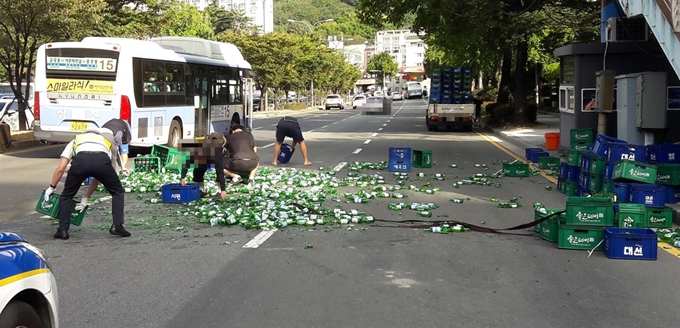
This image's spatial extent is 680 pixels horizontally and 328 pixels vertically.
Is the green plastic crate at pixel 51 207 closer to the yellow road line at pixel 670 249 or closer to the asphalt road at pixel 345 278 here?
the asphalt road at pixel 345 278

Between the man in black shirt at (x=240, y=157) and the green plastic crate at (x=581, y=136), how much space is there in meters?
6.73

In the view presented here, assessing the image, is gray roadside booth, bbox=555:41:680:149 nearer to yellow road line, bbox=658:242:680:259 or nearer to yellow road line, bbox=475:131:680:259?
yellow road line, bbox=475:131:680:259

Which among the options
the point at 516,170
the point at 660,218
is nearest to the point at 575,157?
the point at 660,218

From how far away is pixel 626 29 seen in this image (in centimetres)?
2042

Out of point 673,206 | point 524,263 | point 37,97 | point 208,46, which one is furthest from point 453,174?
point 208,46

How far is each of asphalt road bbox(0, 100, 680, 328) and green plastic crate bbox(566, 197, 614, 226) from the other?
0.40 metres

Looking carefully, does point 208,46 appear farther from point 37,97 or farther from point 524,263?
point 524,263

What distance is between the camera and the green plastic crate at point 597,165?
1189 cm

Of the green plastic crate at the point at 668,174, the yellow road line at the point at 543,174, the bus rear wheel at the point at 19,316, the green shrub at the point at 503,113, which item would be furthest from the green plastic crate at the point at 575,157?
the green shrub at the point at 503,113

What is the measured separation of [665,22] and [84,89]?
14.1 meters

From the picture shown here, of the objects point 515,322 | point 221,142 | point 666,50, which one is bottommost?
point 515,322

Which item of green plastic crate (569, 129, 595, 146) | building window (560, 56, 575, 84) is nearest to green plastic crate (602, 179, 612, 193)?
green plastic crate (569, 129, 595, 146)

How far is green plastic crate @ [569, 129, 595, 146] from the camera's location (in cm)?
1537

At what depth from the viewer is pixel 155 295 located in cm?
689
